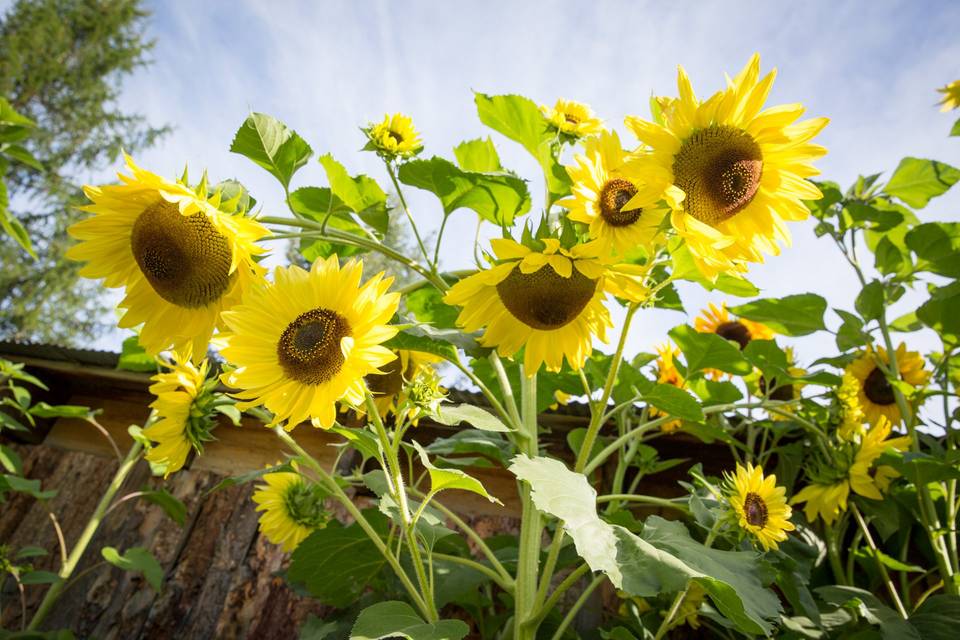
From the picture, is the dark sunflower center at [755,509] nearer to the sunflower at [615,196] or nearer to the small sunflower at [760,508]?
the small sunflower at [760,508]

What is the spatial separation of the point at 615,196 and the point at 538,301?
229mm

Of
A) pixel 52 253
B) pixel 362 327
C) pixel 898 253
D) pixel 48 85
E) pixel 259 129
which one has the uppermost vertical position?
pixel 48 85

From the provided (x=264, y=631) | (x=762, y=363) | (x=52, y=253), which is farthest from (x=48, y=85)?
(x=762, y=363)

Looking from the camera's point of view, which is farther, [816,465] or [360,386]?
[816,465]

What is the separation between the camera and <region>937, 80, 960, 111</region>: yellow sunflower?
241cm

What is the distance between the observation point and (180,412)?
1.22m

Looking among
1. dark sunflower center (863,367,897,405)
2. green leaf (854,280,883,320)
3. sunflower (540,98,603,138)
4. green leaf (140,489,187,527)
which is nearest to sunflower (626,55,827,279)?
sunflower (540,98,603,138)

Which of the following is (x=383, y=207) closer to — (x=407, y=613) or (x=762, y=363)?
(x=407, y=613)

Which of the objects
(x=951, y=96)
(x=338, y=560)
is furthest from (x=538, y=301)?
(x=951, y=96)

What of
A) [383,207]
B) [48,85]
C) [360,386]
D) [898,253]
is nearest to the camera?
[360,386]

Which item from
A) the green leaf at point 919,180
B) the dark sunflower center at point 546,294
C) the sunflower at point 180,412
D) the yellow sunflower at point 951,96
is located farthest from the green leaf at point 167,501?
the yellow sunflower at point 951,96

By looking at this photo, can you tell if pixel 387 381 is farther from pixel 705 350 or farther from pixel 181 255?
pixel 705 350

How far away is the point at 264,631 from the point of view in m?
2.13

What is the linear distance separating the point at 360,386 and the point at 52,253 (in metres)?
14.3
